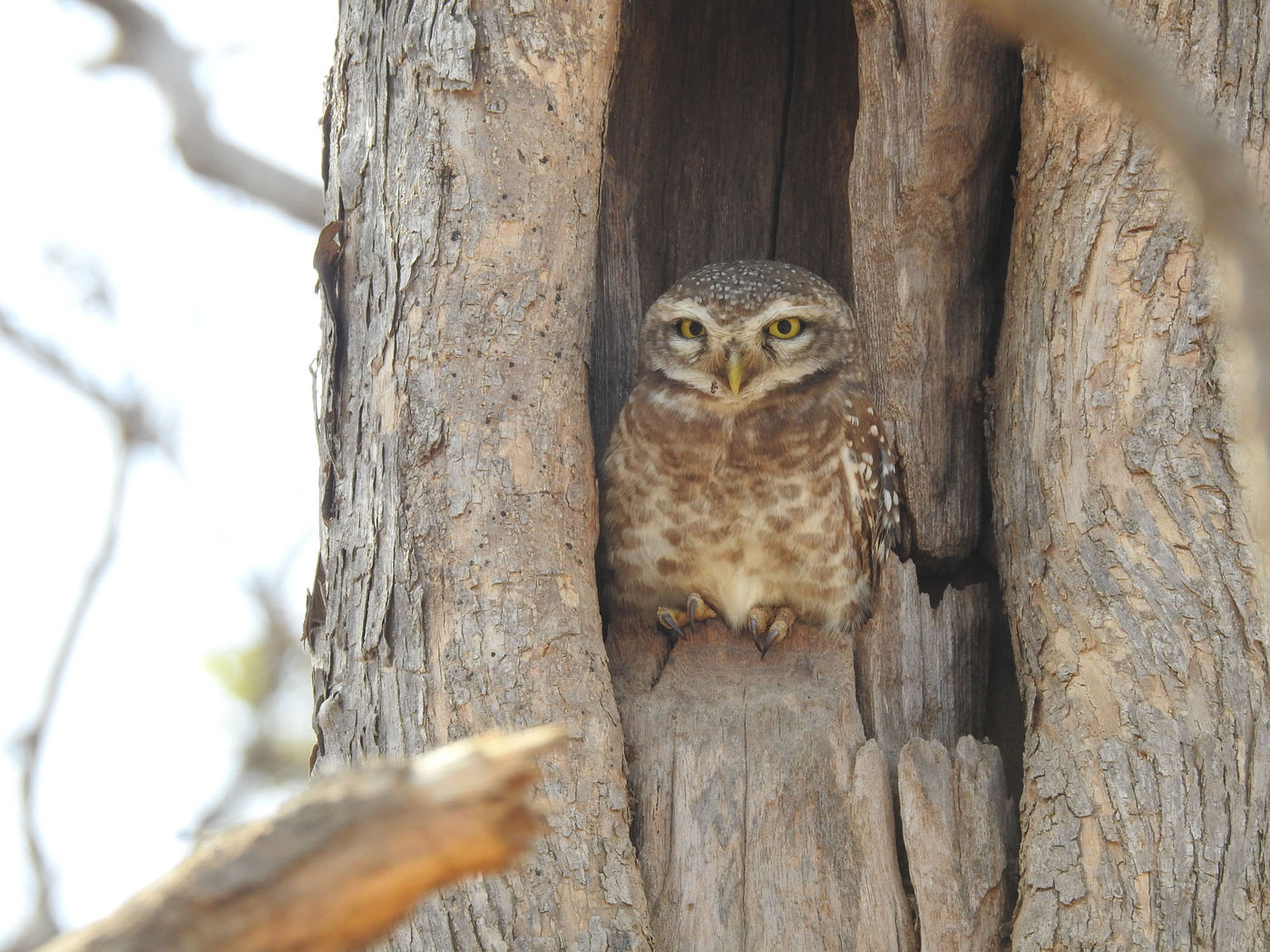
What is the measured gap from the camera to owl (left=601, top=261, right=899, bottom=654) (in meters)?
3.90

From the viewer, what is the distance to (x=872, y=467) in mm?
3926

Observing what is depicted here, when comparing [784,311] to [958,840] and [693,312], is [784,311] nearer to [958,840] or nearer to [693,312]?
[693,312]

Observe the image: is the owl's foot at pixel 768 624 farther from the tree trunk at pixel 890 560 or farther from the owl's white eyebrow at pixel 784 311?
the owl's white eyebrow at pixel 784 311

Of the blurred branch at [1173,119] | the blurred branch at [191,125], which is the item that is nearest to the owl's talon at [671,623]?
the blurred branch at [1173,119]

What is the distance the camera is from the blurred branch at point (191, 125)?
7.10 meters

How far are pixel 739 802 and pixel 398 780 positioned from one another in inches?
77.3

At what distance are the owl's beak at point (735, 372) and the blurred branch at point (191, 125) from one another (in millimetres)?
3831

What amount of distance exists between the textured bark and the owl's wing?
542mm

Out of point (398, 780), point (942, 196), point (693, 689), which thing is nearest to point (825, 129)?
point (942, 196)

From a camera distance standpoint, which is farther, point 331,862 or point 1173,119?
point 331,862

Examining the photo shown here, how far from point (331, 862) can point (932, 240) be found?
2881mm

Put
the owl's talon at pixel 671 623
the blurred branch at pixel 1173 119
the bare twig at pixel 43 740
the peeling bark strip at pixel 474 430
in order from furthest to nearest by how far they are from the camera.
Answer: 1. the bare twig at pixel 43 740
2. the owl's talon at pixel 671 623
3. the peeling bark strip at pixel 474 430
4. the blurred branch at pixel 1173 119

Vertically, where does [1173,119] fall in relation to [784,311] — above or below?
below

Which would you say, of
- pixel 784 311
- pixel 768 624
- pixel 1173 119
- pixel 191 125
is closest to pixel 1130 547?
pixel 768 624
